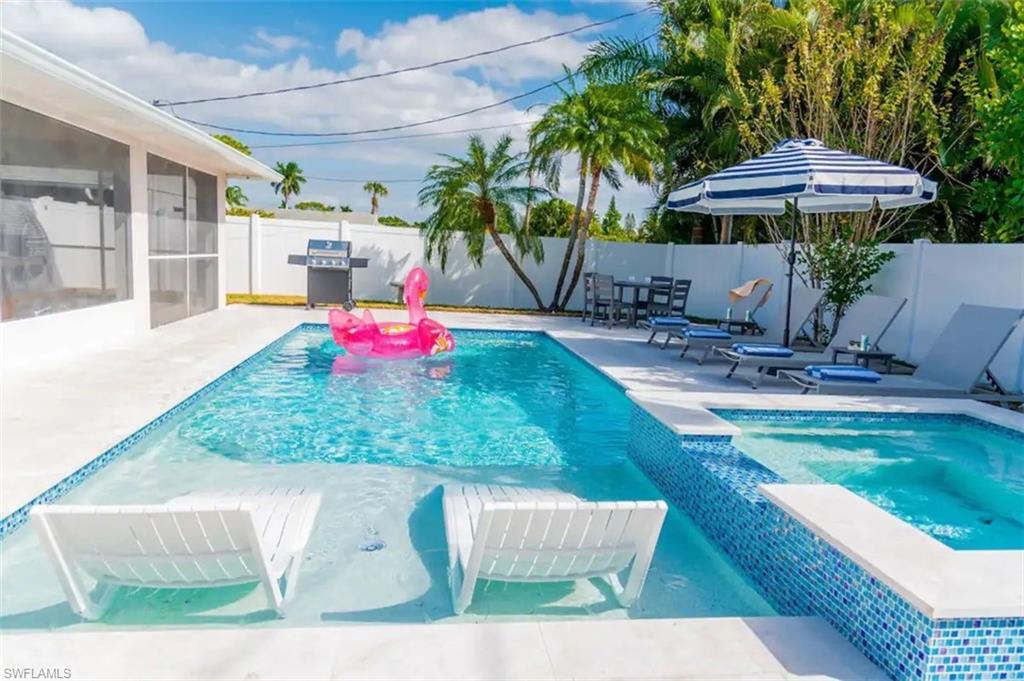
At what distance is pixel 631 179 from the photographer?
54.1 ft

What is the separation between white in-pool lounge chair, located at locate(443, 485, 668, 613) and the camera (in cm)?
282

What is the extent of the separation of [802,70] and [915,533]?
10.8 m

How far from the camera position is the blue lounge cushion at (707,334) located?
9.55 metres

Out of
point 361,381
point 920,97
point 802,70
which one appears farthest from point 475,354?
point 920,97

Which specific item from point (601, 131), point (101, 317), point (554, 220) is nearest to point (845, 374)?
point (101, 317)

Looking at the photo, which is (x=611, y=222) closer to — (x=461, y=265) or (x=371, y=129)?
(x=371, y=129)

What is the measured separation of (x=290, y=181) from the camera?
5731cm

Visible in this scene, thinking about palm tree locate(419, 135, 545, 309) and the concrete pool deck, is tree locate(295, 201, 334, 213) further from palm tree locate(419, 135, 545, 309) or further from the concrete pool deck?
the concrete pool deck

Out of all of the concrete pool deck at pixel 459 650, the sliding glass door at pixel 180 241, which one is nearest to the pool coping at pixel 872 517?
the concrete pool deck at pixel 459 650

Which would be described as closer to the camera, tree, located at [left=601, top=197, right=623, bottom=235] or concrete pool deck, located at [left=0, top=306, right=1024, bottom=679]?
→ concrete pool deck, located at [left=0, top=306, right=1024, bottom=679]

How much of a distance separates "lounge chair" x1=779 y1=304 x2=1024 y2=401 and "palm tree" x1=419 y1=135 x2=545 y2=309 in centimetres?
980

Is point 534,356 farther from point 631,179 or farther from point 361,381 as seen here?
point 631,179

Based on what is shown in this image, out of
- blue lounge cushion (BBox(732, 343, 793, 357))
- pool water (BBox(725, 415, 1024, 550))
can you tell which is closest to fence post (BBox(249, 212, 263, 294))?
blue lounge cushion (BBox(732, 343, 793, 357))

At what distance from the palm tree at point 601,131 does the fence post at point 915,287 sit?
Answer: 6.27m
